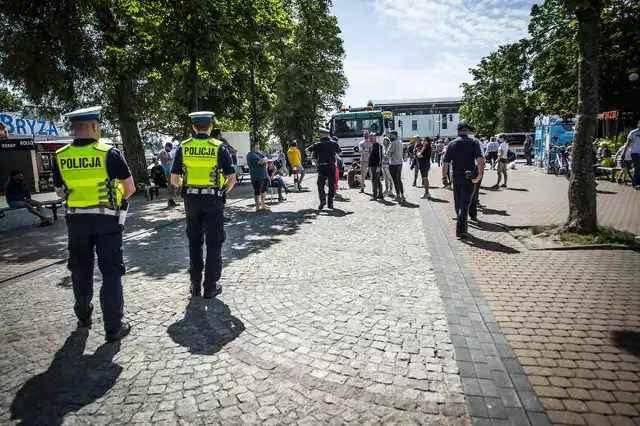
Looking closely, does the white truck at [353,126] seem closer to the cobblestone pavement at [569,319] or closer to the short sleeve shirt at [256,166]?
the short sleeve shirt at [256,166]

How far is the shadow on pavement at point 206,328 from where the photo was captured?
3559 millimetres

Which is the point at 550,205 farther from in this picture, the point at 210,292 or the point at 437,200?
the point at 210,292

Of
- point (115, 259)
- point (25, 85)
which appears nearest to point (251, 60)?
point (25, 85)

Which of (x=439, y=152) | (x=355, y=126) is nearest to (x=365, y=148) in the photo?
(x=355, y=126)

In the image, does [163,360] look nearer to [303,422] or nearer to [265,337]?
[265,337]

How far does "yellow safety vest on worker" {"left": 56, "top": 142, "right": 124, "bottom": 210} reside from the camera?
142 inches

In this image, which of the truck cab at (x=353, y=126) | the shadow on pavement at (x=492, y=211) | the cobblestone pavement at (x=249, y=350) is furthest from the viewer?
the truck cab at (x=353, y=126)

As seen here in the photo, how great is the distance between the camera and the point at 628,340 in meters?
3.41

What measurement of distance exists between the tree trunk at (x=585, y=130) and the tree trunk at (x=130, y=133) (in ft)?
57.0

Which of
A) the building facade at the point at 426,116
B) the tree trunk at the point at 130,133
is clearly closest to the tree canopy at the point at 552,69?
the tree trunk at the point at 130,133

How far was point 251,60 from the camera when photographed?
627 inches

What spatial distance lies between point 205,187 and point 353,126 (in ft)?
56.2

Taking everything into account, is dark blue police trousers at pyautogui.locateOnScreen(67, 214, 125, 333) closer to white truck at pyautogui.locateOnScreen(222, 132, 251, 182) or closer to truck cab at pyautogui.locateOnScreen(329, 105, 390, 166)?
truck cab at pyautogui.locateOnScreen(329, 105, 390, 166)

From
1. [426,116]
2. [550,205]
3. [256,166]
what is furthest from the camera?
[426,116]
